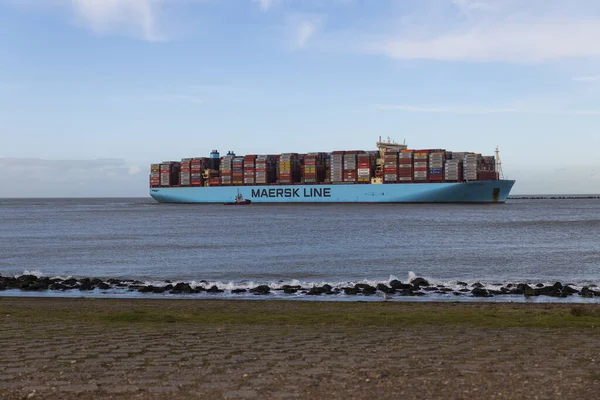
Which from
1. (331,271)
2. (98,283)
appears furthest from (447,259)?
(98,283)

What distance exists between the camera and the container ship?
98812mm

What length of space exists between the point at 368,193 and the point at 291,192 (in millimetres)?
15153

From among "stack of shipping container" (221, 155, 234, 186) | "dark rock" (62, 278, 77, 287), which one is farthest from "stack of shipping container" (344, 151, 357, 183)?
"dark rock" (62, 278, 77, 287)

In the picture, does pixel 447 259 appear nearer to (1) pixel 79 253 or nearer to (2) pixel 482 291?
(2) pixel 482 291

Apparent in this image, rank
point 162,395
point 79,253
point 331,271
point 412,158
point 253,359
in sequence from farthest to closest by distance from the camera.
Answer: point 412,158
point 79,253
point 331,271
point 253,359
point 162,395

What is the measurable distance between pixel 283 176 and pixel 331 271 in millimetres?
86902

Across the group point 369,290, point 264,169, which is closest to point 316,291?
point 369,290

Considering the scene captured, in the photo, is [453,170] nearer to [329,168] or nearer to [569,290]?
[329,168]

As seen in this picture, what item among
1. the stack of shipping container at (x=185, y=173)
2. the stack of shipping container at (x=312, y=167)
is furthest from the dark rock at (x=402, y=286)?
the stack of shipping container at (x=185, y=173)

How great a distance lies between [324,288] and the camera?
67.7 feet

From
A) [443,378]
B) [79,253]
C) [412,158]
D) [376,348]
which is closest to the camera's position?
[443,378]

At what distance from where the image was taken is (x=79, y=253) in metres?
35.9

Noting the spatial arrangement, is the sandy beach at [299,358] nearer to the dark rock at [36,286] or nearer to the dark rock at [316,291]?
the dark rock at [316,291]

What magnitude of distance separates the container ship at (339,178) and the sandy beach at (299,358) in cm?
8808
